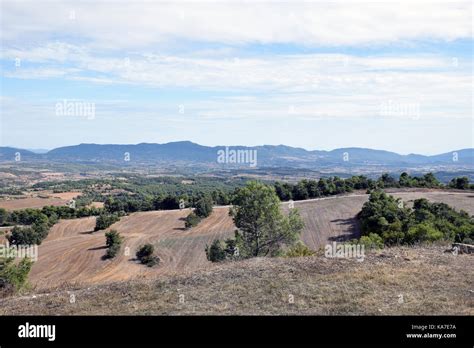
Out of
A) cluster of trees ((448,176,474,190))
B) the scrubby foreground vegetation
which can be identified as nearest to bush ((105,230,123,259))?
the scrubby foreground vegetation

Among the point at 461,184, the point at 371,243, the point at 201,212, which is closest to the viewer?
the point at 371,243

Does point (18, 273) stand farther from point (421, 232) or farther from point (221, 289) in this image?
point (421, 232)

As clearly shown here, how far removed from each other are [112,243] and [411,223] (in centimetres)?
3562

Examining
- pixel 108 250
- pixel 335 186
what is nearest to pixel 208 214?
pixel 108 250

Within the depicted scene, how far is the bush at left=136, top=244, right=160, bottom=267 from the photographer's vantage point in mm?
47188

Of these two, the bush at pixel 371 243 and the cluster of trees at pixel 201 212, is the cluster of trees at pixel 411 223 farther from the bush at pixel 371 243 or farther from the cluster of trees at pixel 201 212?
the cluster of trees at pixel 201 212

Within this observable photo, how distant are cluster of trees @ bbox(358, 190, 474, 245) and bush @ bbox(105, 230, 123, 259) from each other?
29.5 meters

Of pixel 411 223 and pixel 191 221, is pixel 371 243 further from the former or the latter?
pixel 191 221

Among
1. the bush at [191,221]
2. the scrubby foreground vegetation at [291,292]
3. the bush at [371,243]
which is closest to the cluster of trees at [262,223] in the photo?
the bush at [371,243]

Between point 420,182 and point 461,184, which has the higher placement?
point 420,182

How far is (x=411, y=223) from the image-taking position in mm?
35969

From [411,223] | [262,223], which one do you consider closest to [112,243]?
[262,223]

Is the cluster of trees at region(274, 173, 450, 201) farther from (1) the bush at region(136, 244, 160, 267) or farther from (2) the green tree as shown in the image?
(2) the green tree
